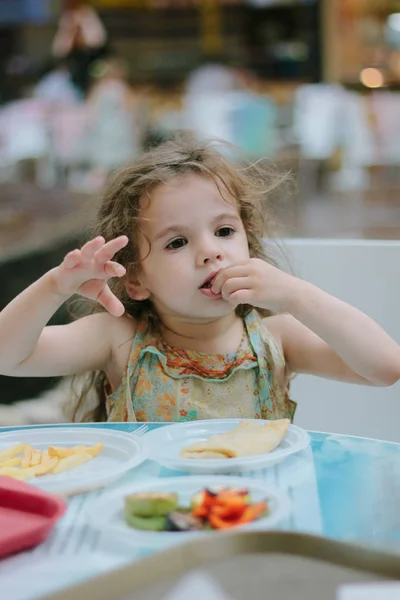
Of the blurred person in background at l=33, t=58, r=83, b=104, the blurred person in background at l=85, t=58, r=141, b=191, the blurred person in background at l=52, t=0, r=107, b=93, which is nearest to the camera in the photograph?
the blurred person in background at l=85, t=58, r=141, b=191

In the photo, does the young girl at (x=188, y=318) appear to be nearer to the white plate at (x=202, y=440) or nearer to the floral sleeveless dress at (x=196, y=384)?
the floral sleeveless dress at (x=196, y=384)

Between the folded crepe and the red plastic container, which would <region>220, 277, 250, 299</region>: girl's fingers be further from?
the red plastic container

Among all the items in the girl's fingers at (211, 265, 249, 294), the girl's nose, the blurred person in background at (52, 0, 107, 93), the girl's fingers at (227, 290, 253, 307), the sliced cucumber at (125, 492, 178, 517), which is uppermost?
the blurred person in background at (52, 0, 107, 93)

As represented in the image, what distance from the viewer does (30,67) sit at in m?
5.77

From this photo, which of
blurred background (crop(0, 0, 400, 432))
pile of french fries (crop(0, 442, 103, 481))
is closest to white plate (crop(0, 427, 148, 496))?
pile of french fries (crop(0, 442, 103, 481))

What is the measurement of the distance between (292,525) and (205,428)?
34 centimetres

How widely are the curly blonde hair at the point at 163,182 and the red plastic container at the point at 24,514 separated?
627mm

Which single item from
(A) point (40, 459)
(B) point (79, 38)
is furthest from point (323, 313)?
(B) point (79, 38)

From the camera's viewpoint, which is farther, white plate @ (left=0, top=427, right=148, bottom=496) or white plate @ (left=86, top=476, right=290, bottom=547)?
white plate @ (left=0, top=427, right=148, bottom=496)

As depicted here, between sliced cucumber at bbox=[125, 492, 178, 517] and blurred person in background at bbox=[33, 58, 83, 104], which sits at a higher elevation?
blurred person in background at bbox=[33, 58, 83, 104]

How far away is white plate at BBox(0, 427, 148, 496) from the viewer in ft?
2.79

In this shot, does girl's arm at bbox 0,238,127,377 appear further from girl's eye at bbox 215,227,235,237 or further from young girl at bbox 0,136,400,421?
girl's eye at bbox 215,227,235,237

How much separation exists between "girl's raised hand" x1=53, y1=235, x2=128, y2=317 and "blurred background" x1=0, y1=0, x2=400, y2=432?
6.56 ft

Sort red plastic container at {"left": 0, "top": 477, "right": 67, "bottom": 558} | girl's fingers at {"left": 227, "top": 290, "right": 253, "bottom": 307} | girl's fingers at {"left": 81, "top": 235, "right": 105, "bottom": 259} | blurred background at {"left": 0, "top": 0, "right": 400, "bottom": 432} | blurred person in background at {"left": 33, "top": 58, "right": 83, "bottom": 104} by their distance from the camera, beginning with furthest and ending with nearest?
blurred person in background at {"left": 33, "top": 58, "right": 83, "bottom": 104}
blurred background at {"left": 0, "top": 0, "right": 400, "bottom": 432}
girl's fingers at {"left": 227, "top": 290, "right": 253, "bottom": 307}
girl's fingers at {"left": 81, "top": 235, "right": 105, "bottom": 259}
red plastic container at {"left": 0, "top": 477, "right": 67, "bottom": 558}
